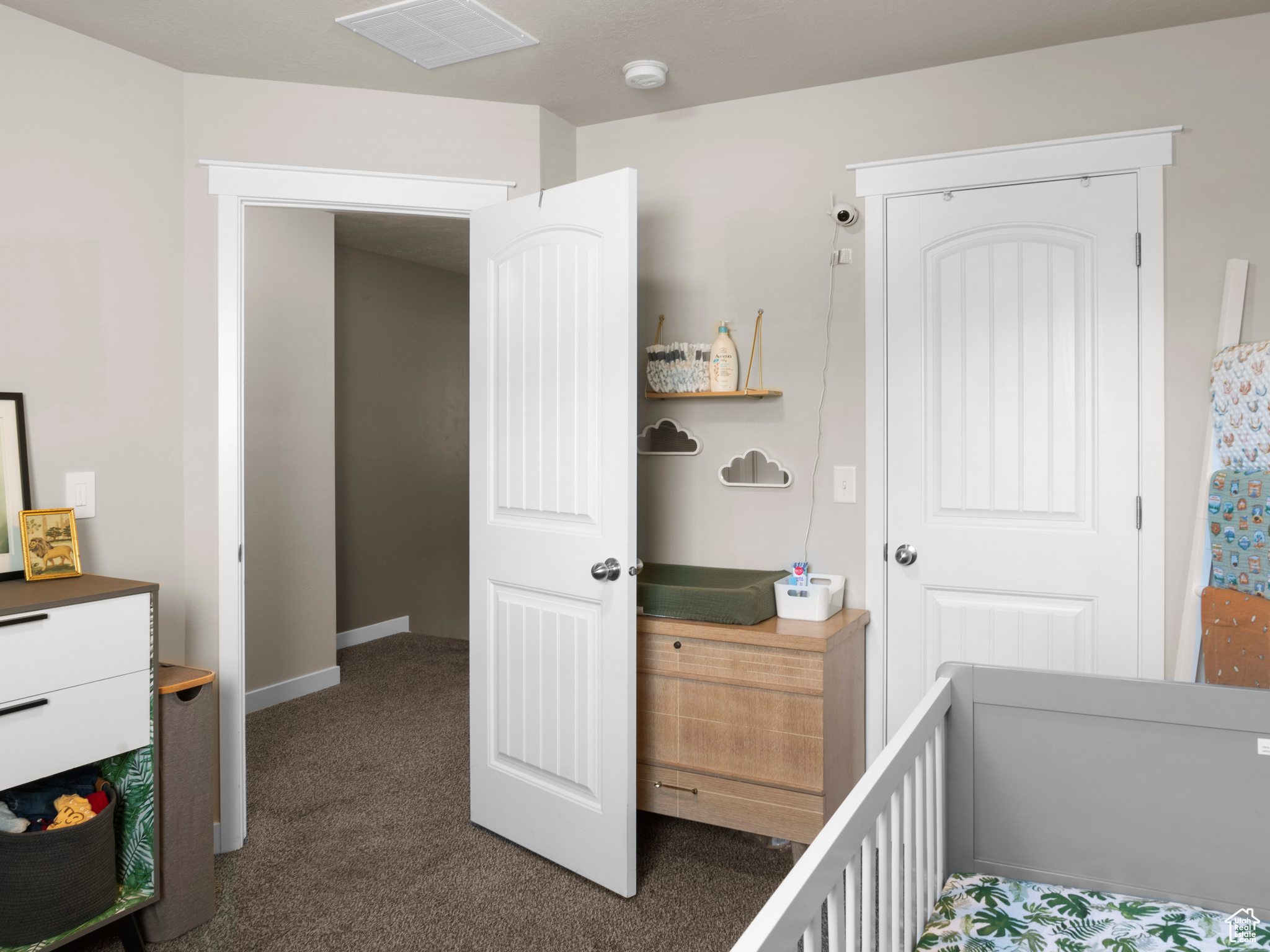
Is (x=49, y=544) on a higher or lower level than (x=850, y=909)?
higher

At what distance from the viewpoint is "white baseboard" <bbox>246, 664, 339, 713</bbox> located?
379cm

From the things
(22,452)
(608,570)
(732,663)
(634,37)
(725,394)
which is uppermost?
(634,37)

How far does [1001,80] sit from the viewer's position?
8.03 feet

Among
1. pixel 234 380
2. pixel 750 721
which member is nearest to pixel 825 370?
pixel 750 721

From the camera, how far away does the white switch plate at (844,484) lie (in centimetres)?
264

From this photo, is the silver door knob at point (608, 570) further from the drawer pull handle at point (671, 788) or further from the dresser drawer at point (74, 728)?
the dresser drawer at point (74, 728)

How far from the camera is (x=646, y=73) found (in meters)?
2.50

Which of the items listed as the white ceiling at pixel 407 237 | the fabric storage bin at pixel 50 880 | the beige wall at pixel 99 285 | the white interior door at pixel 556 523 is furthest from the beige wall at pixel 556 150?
the fabric storage bin at pixel 50 880

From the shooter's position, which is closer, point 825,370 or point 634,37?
point 634,37

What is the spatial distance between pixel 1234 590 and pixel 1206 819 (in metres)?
0.83

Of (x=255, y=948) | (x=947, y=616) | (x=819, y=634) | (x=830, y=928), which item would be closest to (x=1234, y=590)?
(x=947, y=616)

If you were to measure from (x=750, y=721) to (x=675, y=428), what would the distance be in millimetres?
1045

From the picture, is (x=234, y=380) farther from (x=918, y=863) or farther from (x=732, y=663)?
(x=918, y=863)

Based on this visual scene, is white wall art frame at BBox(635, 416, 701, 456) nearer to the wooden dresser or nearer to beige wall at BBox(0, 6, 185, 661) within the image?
the wooden dresser
